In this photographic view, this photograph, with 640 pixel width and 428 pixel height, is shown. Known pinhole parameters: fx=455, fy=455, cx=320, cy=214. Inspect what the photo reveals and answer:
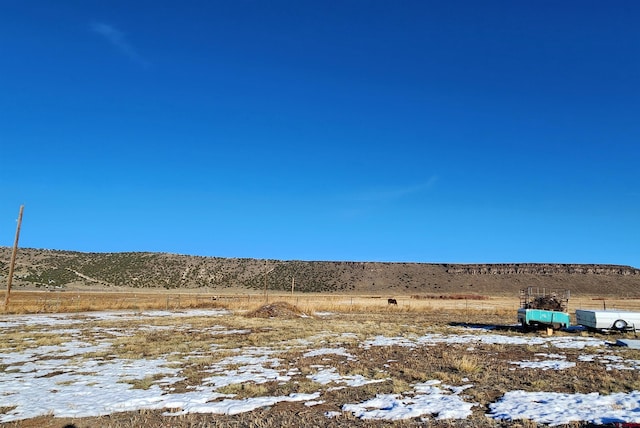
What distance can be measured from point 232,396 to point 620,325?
1908cm

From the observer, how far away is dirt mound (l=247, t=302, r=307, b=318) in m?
32.1

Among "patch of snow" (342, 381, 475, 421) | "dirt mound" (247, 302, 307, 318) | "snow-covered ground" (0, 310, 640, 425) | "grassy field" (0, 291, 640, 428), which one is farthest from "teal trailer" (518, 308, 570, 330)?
"dirt mound" (247, 302, 307, 318)

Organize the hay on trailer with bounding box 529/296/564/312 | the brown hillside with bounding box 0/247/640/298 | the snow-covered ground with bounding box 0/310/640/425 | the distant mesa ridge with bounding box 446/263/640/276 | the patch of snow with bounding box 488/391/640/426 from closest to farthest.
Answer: the patch of snow with bounding box 488/391/640/426 → the snow-covered ground with bounding box 0/310/640/425 → the hay on trailer with bounding box 529/296/564/312 → the brown hillside with bounding box 0/247/640/298 → the distant mesa ridge with bounding box 446/263/640/276

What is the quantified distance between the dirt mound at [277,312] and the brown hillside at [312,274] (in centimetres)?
7829

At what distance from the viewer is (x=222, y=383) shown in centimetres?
1129

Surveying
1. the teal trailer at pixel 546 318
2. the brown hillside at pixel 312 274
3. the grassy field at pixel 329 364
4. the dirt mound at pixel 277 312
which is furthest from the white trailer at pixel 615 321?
the brown hillside at pixel 312 274

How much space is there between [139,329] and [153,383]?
14.2 m

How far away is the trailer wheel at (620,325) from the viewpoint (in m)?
20.8

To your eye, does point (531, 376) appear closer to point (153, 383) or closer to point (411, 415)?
point (411, 415)

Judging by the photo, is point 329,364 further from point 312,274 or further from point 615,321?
point 312,274

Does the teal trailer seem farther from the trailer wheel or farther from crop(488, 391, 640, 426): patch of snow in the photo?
crop(488, 391, 640, 426): patch of snow

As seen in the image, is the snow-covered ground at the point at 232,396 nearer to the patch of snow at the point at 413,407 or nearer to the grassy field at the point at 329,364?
the patch of snow at the point at 413,407

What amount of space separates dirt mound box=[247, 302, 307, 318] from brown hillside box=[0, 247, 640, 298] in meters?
78.3

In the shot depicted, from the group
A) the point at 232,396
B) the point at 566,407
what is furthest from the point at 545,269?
the point at 232,396
